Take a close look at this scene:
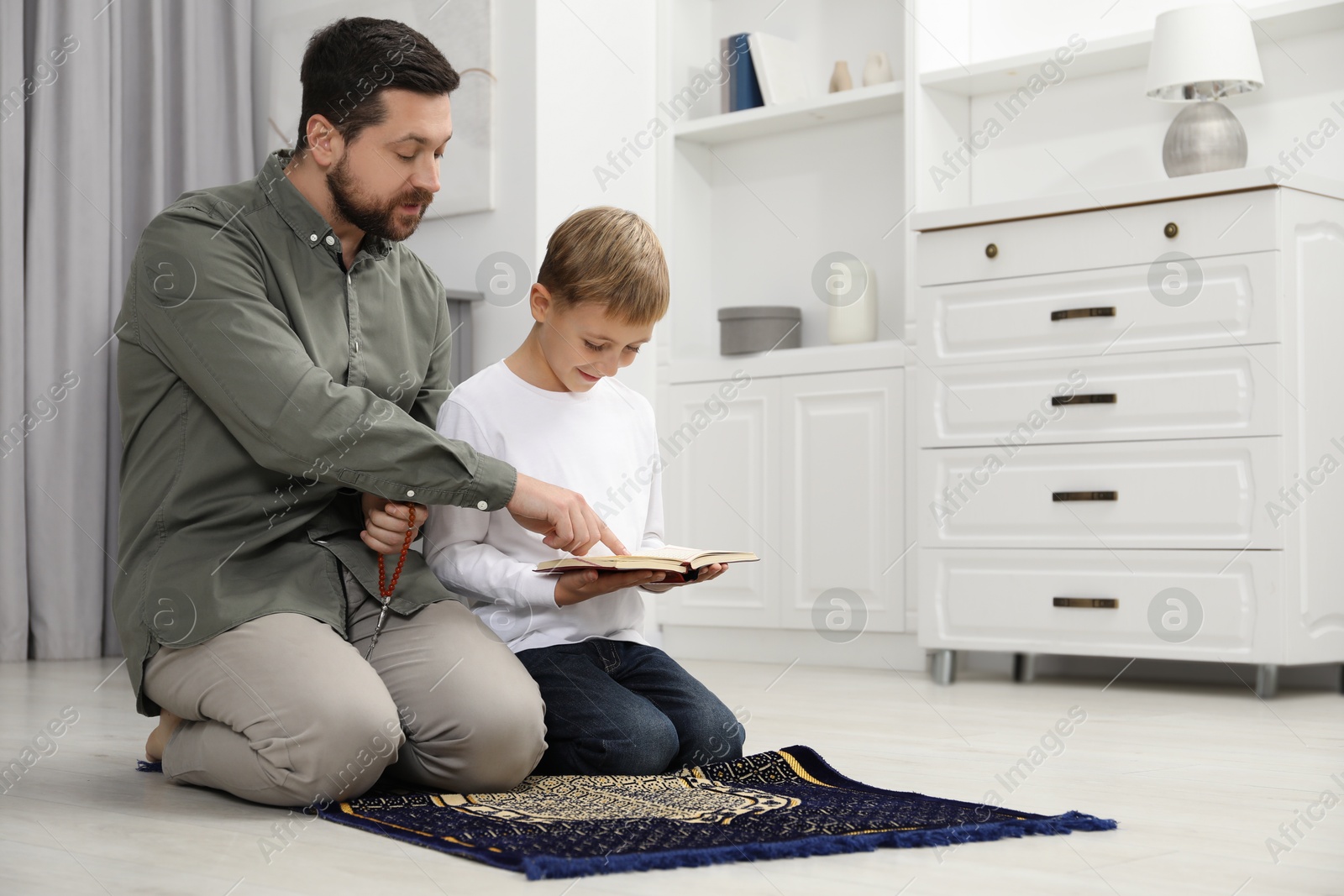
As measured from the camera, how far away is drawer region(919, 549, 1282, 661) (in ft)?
8.66

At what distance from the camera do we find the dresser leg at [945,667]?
9.75 ft

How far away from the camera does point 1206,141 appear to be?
9.39ft

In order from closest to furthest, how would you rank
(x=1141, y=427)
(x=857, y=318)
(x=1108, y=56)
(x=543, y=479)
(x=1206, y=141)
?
1. (x=543, y=479)
2. (x=1141, y=427)
3. (x=1206, y=141)
4. (x=1108, y=56)
5. (x=857, y=318)

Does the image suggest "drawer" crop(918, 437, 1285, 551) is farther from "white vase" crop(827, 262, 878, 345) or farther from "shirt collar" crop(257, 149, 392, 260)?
"shirt collar" crop(257, 149, 392, 260)

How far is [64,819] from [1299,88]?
2833 millimetres

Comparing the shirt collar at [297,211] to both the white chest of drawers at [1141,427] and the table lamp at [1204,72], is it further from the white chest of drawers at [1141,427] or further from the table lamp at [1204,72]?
the table lamp at [1204,72]

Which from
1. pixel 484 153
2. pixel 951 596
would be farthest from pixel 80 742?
pixel 484 153

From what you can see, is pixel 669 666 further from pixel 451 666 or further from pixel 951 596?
pixel 951 596

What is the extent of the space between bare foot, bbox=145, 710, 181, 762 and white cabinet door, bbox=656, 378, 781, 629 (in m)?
1.84

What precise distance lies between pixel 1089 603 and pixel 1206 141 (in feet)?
3.25

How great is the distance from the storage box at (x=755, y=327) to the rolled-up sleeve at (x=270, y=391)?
6.99 ft

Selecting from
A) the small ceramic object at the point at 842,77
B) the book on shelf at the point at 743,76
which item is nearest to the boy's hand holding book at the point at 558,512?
the small ceramic object at the point at 842,77

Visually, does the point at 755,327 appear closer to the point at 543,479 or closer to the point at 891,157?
the point at 891,157

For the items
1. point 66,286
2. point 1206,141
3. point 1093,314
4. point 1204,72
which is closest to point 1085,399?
point 1093,314
